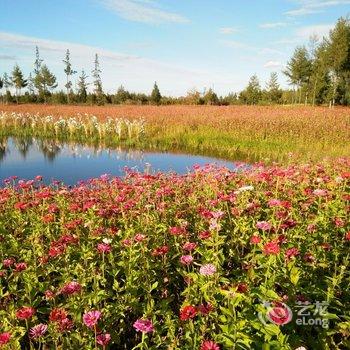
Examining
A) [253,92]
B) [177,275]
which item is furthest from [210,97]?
[177,275]

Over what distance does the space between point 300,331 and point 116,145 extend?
18.2m

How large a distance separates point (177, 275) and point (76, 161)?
42.5ft

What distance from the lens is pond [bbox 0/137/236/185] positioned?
13.5 m

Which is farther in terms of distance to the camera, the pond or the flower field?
the pond

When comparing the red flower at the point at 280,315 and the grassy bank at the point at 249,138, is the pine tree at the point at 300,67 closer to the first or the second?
the grassy bank at the point at 249,138

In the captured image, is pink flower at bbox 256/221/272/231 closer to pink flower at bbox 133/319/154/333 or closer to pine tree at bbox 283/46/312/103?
pink flower at bbox 133/319/154/333

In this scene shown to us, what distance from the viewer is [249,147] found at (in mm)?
17797

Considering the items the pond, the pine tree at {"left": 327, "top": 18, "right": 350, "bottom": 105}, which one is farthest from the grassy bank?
the pine tree at {"left": 327, "top": 18, "right": 350, "bottom": 105}

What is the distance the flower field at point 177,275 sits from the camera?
253 centimetres

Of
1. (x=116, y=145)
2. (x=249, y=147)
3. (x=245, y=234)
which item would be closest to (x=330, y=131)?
(x=249, y=147)

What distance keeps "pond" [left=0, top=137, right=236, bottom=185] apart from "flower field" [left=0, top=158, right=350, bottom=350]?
713 cm

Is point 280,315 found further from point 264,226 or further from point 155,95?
point 155,95

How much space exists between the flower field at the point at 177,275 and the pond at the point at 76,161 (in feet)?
23.4

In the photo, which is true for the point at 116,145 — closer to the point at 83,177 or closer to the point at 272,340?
the point at 83,177
